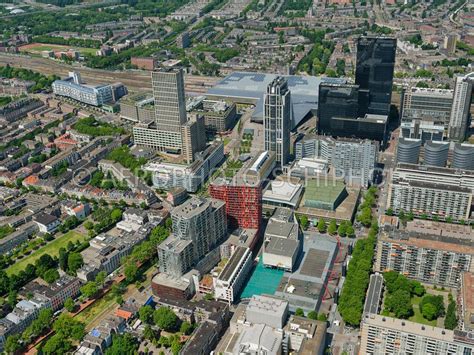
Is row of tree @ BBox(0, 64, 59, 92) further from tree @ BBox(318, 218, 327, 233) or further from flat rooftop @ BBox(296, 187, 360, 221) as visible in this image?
tree @ BBox(318, 218, 327, 233)

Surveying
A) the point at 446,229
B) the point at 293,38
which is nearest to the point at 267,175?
the point at 446,229

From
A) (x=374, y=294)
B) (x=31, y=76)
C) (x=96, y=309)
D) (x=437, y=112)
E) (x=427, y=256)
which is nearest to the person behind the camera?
(x=374, y=294)

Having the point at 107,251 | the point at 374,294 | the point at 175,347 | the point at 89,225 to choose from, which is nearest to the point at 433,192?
the point at 374,294

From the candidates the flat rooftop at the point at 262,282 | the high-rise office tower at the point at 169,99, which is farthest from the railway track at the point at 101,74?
the flat rooftop at the point at 262,282

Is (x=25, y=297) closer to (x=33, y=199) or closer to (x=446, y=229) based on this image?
(x=33, y=199)

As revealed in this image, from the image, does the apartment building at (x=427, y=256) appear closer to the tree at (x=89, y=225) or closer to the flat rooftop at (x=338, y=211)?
the flat rooftop at (x=338, y=211)

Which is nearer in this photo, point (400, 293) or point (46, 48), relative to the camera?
point (400, 293)

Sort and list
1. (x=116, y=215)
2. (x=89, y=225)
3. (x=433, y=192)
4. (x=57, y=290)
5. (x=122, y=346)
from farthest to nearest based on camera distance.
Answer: (x=116, y=215) → (x=89, y=225) → (x=433, y=192) → (x=57, y=290) → (x=122, y=346)

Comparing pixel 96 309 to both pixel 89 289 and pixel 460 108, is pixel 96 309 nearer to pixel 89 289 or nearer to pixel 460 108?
pixel 89 289
